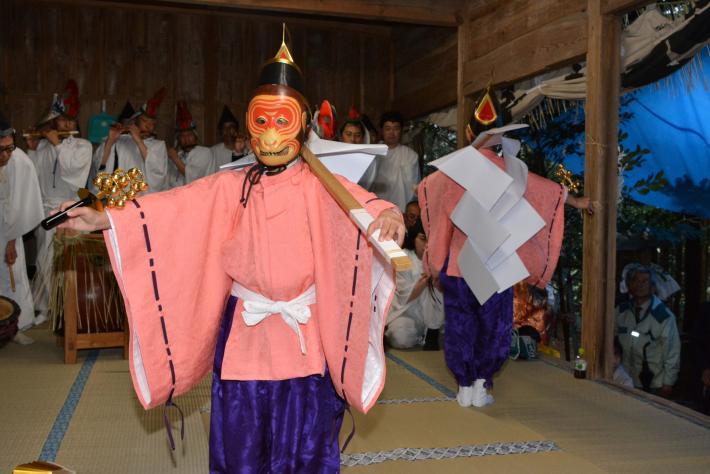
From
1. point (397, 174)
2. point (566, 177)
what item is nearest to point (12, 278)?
point (397, 174)

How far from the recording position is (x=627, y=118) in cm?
483

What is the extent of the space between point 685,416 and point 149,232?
2.68 metres

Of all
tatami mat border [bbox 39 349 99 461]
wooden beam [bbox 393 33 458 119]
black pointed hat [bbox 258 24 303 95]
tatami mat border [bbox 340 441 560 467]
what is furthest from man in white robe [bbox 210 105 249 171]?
black pointed hat [bbox 258 24 303 95]

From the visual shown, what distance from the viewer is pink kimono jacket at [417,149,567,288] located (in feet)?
11.6

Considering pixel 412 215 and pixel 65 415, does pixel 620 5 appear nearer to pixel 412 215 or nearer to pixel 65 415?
pixel 412 215

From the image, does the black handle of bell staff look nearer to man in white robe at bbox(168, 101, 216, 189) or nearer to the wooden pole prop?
the wooden pole prop

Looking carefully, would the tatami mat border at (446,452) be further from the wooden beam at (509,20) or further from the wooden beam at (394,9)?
the wooden beam at (394,9)

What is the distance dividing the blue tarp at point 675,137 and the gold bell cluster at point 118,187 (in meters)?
3.23

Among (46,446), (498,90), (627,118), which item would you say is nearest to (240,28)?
(498,90)

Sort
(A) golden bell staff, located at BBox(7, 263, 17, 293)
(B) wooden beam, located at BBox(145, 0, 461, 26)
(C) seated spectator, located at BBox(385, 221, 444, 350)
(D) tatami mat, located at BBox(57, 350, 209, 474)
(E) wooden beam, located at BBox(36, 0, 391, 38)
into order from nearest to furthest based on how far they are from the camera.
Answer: (D) tatami mat, located at BBox(57, 350, 209, 474) → (C) seated spectator, located at BBox(385, 221, 444, 350) → (A) golden bell staff, located at BBox(7, 263, 17, 293) → (B) wooden beam, located at BBox(145, 0, 461, 26) → (E) wooden beam, located at BBox(36, 0, 391, 38)

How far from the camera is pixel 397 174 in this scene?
6965 mm

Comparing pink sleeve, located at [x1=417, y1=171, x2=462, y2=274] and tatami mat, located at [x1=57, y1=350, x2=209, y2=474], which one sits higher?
pink sleeve, located at [x1=417, y1=171, x2=462, y2=274]

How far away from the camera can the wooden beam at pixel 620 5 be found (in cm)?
384

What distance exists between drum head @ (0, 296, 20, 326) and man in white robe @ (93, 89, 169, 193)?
2.01 meters
